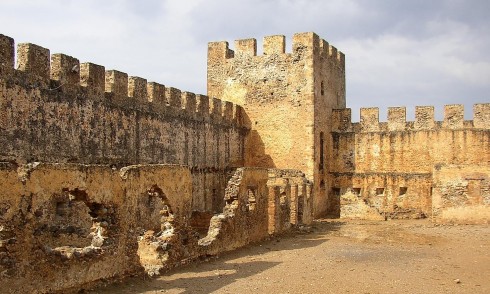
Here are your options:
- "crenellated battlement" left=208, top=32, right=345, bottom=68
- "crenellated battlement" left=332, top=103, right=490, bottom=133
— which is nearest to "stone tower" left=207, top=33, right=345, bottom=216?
"crenellated battlement" left=208, top=32, right=345, bottom=68

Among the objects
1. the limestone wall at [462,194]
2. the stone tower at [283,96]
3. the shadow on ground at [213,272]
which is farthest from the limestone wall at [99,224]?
the limestone wall at [462,194]

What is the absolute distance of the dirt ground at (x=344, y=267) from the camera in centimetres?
1078

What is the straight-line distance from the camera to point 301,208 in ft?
70.1

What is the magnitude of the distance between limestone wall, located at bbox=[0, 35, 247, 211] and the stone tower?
1.32m

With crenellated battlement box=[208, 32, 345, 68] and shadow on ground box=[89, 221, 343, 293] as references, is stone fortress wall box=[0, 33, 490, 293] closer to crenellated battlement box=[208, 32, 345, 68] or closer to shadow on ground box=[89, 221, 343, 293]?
crenellated battlement box=[208, 32, 345, 68]

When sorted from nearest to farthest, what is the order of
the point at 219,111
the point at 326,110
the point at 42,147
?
1. the point at 42,147
2. the point at 219,111
3. the point at 326,110

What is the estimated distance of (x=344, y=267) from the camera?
13109 mm

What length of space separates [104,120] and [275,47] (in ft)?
34.1

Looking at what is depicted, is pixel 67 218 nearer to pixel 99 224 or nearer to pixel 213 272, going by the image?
pixel 99 224

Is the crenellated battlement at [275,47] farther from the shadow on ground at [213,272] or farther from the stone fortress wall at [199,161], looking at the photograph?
the shadow on ground at [213,272]

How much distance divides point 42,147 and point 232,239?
17.7 ft

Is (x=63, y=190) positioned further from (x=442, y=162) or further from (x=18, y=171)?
(x=442, y=162)

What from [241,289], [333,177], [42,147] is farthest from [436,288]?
[333,177]

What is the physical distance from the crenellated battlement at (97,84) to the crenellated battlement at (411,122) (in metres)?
6.61
